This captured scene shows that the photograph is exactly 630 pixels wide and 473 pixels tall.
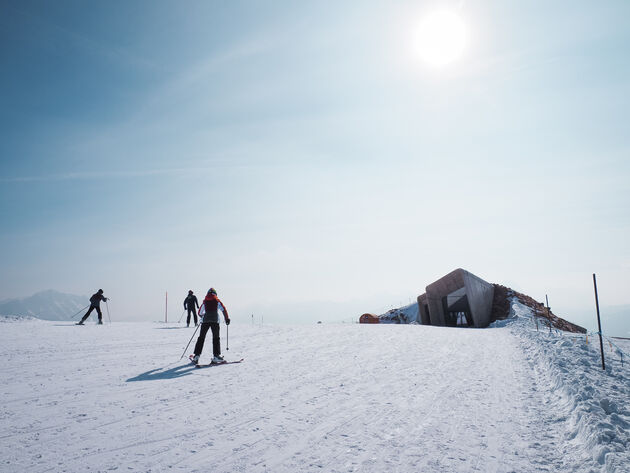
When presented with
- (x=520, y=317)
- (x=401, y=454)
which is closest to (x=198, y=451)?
(x=401, y=454)

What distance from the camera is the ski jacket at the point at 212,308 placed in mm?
10492

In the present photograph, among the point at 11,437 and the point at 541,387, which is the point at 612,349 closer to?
the point at 541,387

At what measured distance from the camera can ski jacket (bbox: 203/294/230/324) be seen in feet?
34.4

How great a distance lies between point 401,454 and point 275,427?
1.99 m

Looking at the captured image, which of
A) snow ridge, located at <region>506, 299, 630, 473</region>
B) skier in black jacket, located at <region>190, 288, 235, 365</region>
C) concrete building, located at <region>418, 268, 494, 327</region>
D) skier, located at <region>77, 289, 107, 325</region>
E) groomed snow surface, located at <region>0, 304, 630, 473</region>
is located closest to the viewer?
groomed snow surface, located at <region>0, 304, 630, 473</region>

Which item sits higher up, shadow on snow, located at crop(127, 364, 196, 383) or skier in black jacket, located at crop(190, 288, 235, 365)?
skier in black jacket, located at crop(190, 288, 235, 365)

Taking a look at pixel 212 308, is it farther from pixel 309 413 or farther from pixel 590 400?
pixel 590 400

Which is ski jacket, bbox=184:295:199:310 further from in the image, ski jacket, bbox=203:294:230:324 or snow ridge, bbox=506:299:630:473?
snow ridge, bbox=506:299:630:473

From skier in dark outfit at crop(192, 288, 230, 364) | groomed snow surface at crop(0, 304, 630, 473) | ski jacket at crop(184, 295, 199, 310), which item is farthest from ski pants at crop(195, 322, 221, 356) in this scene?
ski jacket at crop(184, 295, 199, 310)

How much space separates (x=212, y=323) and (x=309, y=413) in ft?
18.1

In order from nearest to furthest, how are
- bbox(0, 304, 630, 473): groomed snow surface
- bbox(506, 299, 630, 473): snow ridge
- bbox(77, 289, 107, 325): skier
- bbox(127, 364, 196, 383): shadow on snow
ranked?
bbox(0, 304, 630, 473): groomed snow surface < bbox(506, 299, 630, 473): snow ridge < bbox(127, 364, 196, 383): shadow on snow < bbox(77, 289, 107, 325): skier

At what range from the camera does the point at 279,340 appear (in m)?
14.2

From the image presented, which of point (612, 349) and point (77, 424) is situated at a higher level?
point (77, 424)

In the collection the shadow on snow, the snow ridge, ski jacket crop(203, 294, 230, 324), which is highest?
ski jacket crop(203, 294, 230, 324)
